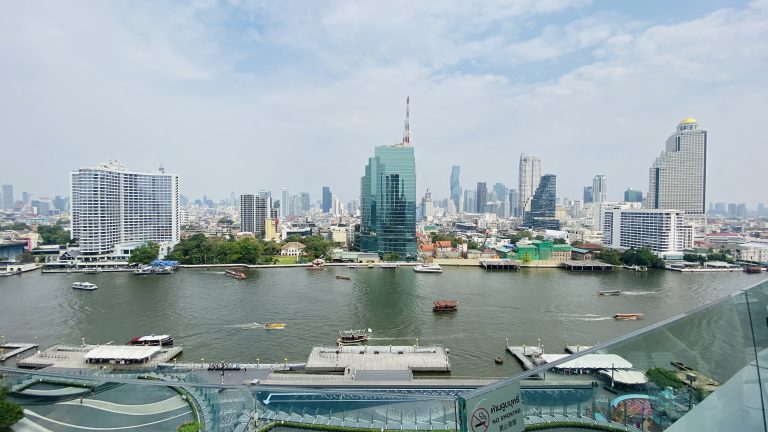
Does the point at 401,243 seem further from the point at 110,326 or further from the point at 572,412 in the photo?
the point at 572,412

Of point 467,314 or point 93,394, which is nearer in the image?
point 93,394

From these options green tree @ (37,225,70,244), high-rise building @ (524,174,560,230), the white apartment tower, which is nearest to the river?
the white apartment tower

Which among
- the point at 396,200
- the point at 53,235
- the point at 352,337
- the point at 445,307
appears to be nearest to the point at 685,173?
the point at 396,200

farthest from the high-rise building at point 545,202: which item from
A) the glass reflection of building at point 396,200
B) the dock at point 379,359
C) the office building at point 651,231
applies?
the dock at point 379,359

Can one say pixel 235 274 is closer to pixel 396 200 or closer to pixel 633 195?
pixel 396 200

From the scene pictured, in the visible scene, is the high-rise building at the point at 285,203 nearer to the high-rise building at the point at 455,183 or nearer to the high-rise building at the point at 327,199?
Answer: the high-rise building at the point at 327,199

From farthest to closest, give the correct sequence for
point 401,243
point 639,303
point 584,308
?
point 401,243 → point 639,303 → point 584,308

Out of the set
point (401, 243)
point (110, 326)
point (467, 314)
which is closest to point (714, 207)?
point (401, 243)
